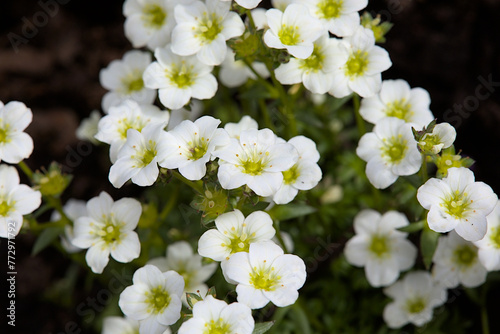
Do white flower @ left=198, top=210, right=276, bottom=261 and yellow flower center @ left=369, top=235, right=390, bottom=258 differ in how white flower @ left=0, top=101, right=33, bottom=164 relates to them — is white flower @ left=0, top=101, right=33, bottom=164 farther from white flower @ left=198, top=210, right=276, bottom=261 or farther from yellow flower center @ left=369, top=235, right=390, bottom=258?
yellow flower center @ left=369, top=235, right=390, bottom=258

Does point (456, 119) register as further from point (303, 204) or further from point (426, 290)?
point (303, 204)

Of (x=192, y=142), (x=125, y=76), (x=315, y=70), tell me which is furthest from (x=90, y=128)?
(x=315, y=70)

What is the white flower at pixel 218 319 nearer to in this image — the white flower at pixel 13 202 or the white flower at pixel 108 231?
the white flower at pixel 108 231

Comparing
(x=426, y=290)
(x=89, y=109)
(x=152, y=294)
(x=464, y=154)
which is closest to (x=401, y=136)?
(x=426, y=290)

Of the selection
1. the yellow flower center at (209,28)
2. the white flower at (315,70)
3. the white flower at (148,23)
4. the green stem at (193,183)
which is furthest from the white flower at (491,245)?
the white flower at (148,23)

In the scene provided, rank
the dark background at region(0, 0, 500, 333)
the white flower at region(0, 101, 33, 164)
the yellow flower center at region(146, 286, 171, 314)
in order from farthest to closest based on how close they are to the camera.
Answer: the dark background at region(0, 0, 500, 333)
the white flower at region(0, 101, 33, 164)
the yellow flower center at region(146, 286, 171, 314)

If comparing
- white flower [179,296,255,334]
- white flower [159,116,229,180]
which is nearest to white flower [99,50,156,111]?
white flower [159,116,229,180]

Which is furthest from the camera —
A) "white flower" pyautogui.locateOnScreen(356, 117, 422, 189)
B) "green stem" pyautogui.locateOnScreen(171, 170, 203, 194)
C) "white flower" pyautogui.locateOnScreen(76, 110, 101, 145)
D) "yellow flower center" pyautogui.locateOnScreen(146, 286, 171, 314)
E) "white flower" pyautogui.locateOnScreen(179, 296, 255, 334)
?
"white flower" pyautogui.locateOnScreen(76, 110, 101, 145)
